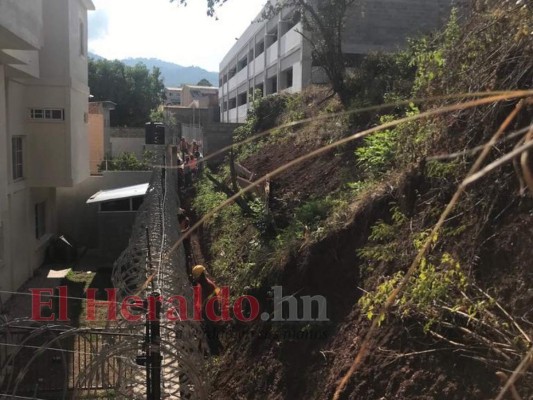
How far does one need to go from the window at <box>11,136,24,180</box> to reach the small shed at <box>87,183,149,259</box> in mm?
2811

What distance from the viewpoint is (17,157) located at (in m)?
12.7

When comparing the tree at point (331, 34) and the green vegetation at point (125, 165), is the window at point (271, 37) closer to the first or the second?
the green vegetation at point (125, 165)

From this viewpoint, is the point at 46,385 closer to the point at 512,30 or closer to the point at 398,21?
the point at 512,30

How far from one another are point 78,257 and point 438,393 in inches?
576

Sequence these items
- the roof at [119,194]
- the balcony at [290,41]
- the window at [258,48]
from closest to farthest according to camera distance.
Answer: the roof at [119,194] < the balcony at [290,41] < the window at [258,48]

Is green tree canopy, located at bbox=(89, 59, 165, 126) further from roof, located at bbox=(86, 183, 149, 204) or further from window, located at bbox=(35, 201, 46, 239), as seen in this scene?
window, located at bbox=(35, 201, 46, 239)

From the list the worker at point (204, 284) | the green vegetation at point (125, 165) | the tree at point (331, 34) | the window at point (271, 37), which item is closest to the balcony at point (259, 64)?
the window at point (271, 37)

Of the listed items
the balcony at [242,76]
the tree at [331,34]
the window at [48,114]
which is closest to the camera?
the tree at [331,34]

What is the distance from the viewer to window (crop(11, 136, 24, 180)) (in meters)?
12.3

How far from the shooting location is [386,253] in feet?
14.8

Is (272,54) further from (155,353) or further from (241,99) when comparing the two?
(155,353)

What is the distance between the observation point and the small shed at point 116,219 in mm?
15406

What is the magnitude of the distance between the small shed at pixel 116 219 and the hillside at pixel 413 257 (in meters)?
7.61

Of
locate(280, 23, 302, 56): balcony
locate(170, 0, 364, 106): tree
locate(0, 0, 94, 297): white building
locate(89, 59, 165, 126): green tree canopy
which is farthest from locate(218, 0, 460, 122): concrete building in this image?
locate(89, 59, 165, 126): green tree canopy
